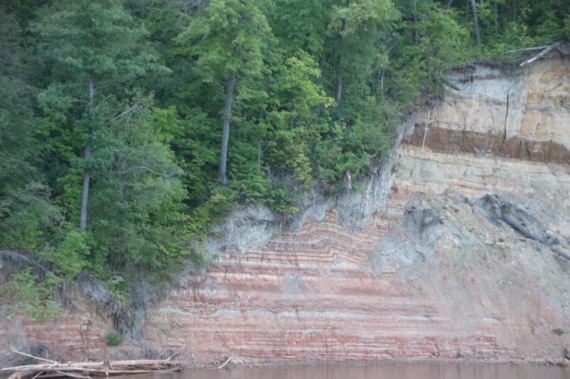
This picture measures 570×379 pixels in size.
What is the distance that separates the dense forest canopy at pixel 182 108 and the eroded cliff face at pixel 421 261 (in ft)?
4.07

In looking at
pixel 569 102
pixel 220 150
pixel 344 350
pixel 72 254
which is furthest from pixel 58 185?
pixel 569 102

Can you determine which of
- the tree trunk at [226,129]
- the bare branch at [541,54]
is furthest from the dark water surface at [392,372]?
the bare branch at [541,54]

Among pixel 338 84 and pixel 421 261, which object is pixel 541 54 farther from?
pixel 421 261

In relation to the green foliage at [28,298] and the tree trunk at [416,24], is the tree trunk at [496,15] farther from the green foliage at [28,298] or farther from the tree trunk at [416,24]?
the green foliage at [28,298]

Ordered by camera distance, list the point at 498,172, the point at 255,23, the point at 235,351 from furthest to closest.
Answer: the point at 498,172
the point at 255,23
the point at 235,351

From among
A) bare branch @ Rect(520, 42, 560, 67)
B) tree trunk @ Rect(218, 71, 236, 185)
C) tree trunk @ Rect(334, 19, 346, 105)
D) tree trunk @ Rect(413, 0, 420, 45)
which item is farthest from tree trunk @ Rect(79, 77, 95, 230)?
bare branch @ Rect(520, 42, 560, 67)

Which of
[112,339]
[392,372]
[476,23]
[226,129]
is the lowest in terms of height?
[392,372]

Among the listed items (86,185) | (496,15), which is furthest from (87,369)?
(496,15)

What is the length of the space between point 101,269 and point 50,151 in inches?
192

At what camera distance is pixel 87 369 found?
25.8 meters

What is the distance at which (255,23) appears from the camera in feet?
106

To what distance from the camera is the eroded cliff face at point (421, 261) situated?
30.7 meters

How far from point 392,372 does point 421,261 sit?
25.8 ft

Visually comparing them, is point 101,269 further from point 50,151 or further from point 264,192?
point 264,192
